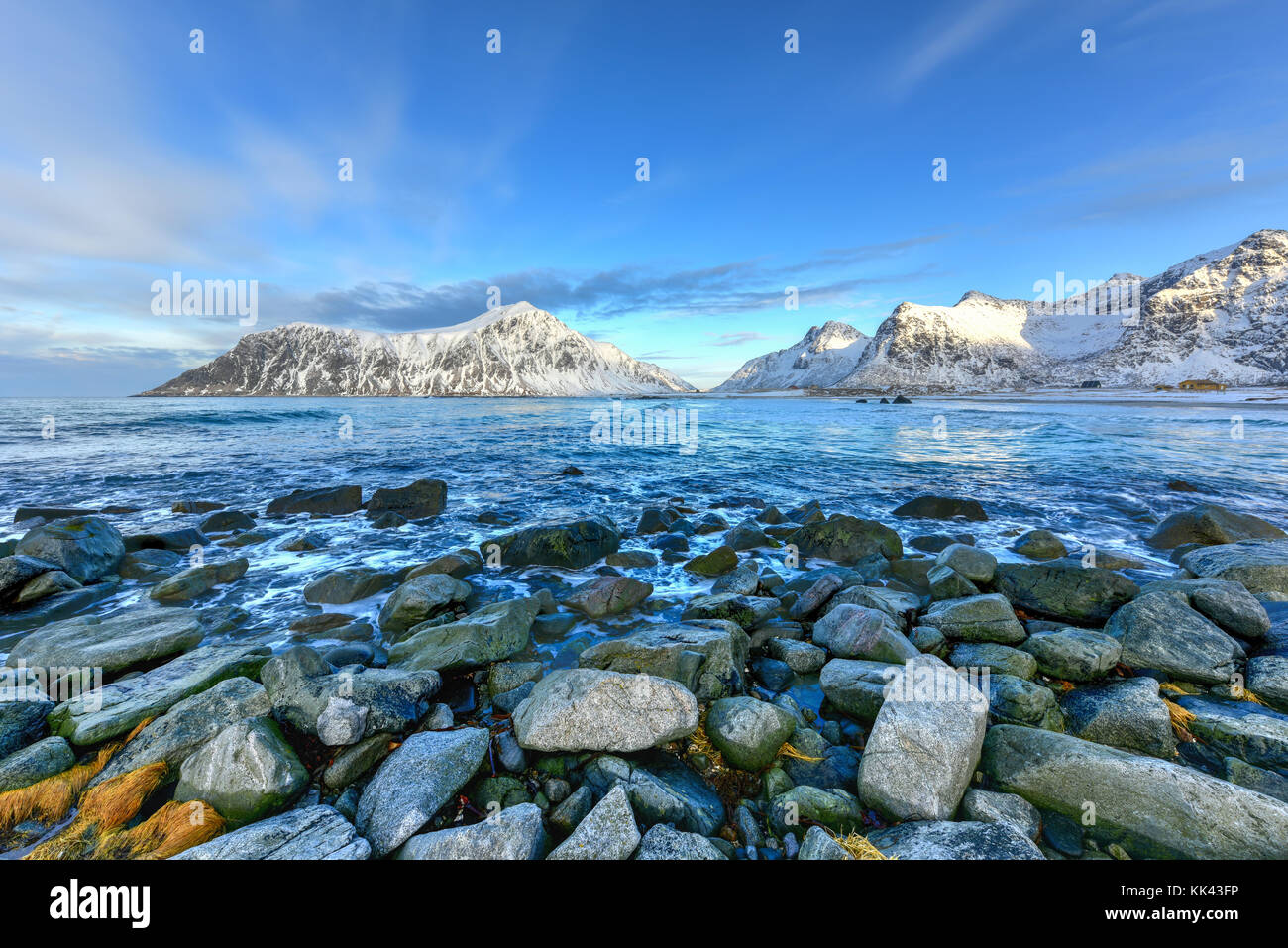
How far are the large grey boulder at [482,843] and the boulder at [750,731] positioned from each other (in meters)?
1.96

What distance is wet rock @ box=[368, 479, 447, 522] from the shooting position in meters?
15.0

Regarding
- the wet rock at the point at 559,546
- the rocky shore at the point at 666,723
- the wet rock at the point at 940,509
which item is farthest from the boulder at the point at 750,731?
the wet rock at the point at 940,509

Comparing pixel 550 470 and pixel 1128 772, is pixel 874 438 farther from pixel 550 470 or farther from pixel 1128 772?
pixel 1128 772

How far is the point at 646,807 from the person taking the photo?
379 centimetres

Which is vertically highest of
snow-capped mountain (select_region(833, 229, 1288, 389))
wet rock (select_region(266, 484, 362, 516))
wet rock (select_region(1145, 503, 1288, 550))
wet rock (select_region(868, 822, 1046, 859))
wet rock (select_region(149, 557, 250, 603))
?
snow-capped mountain (select_region(833, 229, 1288, 389))

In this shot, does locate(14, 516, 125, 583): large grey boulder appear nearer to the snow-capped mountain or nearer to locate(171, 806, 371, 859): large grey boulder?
locate(171, 806, 371, 859): large grey boulder

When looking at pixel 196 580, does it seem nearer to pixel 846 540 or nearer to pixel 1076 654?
pixel 846 540

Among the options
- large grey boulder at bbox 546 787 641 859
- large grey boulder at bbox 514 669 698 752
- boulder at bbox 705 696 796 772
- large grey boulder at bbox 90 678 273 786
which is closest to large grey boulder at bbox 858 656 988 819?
boulder at bbox 705 696 796 772

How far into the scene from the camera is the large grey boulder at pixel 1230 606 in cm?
629

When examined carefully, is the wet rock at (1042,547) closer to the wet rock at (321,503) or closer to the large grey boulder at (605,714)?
the large grey boulder at (605,714)

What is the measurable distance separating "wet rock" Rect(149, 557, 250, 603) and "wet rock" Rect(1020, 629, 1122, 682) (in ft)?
46.4

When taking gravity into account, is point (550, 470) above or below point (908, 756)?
above
